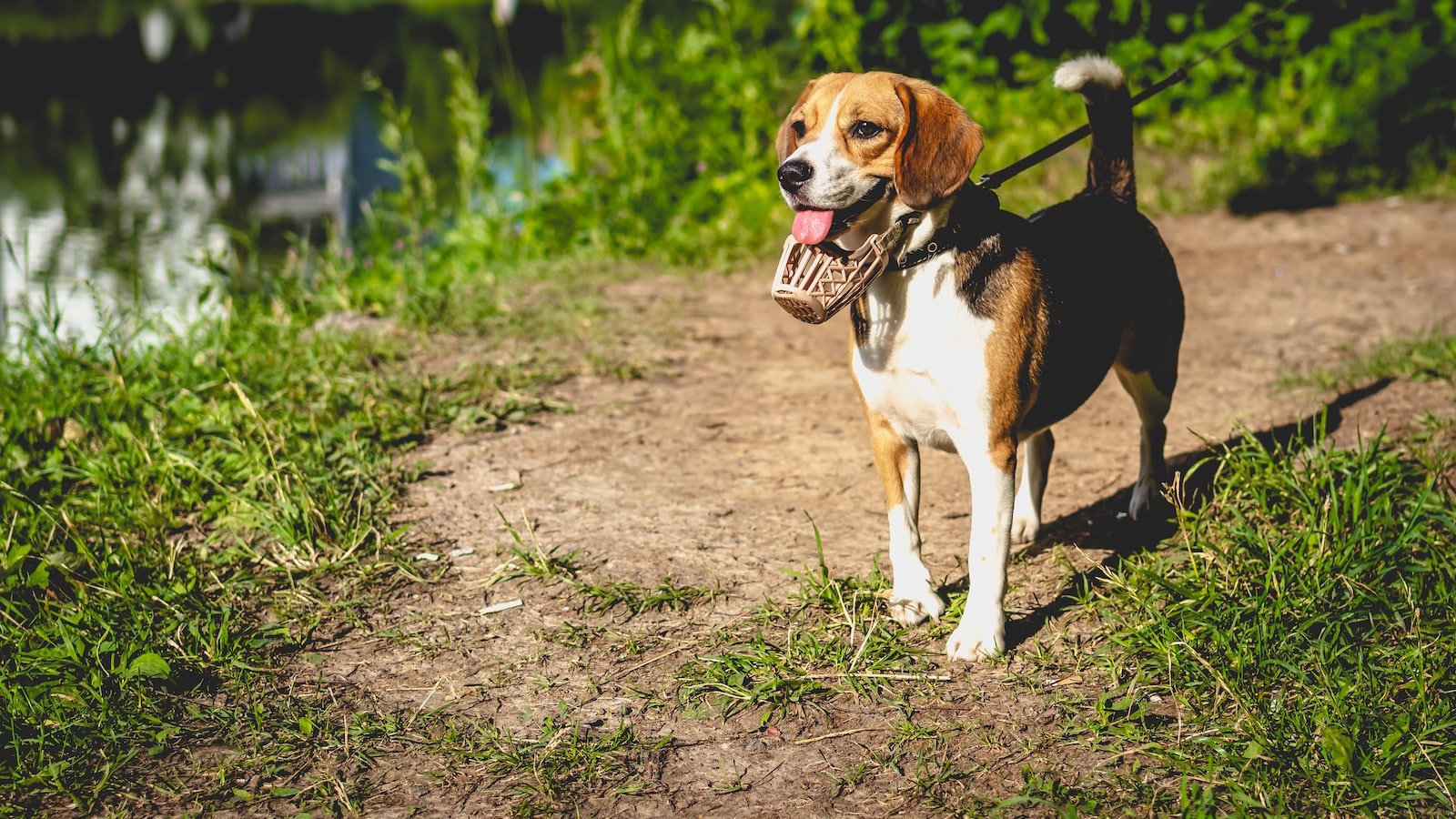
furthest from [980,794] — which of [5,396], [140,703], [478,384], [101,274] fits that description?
[101,274]

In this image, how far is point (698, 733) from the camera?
308cm

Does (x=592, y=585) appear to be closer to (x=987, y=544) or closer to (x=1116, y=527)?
(x=987, y=544)

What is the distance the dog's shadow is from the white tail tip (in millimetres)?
1197

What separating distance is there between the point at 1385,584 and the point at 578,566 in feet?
7.79

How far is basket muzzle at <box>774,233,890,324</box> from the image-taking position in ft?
10.1

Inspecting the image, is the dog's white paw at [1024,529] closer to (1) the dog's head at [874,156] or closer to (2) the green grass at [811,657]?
(2) the green grass at [811,657]

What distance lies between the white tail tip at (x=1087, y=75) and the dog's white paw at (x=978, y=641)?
1.55 meters

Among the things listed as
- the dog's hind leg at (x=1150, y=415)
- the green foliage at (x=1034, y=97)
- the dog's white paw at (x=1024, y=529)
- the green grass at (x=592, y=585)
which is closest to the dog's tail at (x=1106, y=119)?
the dog's hind leg at (x=1150, y=415)

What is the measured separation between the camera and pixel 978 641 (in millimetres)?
3311

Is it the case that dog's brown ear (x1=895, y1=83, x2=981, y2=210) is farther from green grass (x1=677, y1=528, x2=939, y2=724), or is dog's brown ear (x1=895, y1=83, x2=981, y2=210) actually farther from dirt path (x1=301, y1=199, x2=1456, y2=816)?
dirt path (x1=301, y1=199, x2=1456, y2=816)

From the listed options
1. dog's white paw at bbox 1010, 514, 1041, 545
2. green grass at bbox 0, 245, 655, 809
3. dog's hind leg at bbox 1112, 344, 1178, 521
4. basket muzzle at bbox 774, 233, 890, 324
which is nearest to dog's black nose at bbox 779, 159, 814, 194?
basket muzzle at bbox 774, 233, 890, 324

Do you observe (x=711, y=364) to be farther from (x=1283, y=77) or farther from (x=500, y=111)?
(x=500, y=111)

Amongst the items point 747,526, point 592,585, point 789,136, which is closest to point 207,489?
point 592,585

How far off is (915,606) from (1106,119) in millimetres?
1654
